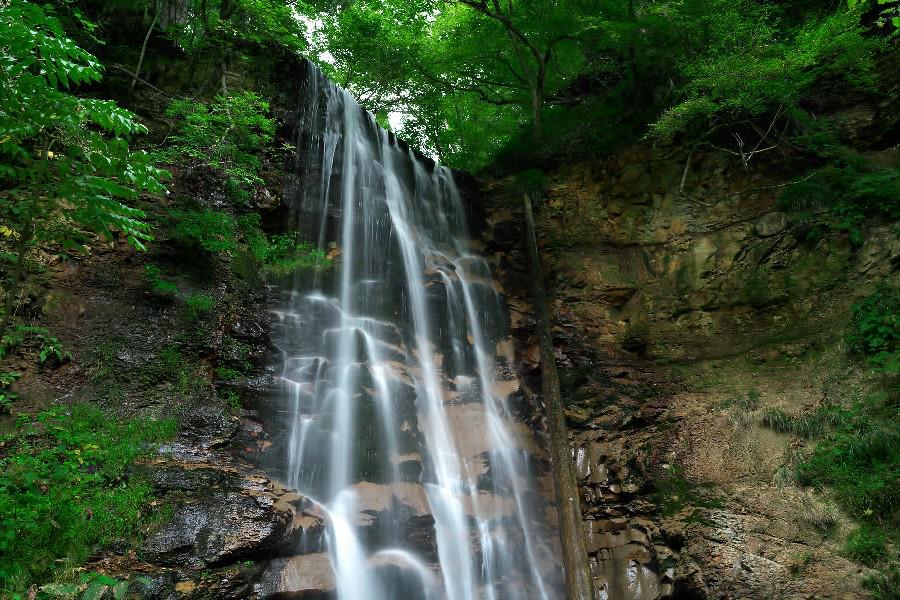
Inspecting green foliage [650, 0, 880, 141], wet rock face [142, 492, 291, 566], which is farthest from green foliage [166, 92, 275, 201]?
green foliage [650, 0, 880, 141]

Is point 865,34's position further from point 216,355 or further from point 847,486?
point 216,355

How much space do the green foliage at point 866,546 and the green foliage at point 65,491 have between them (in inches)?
295

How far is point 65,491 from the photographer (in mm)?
5004

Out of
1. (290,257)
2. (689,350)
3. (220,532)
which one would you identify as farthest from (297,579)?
(689,350)

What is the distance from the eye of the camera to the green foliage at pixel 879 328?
704 cm

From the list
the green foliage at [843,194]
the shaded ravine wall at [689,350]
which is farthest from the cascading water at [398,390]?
the green foliage at [843,194]

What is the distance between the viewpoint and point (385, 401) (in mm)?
8250

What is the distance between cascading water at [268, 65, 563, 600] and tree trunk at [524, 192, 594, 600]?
2.18 feet

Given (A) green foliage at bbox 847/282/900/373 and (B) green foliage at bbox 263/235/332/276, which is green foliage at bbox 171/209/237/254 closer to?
(B) green foliage at bbox 263/235/332/276

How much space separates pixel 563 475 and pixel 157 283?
269 inches

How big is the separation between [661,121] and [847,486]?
262 inches

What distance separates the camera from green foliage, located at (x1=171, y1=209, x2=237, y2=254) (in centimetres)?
831

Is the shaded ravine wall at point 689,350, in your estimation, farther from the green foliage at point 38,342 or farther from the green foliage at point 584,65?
the green foliage at point 38,342

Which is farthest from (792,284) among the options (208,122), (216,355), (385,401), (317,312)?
(208,122)
